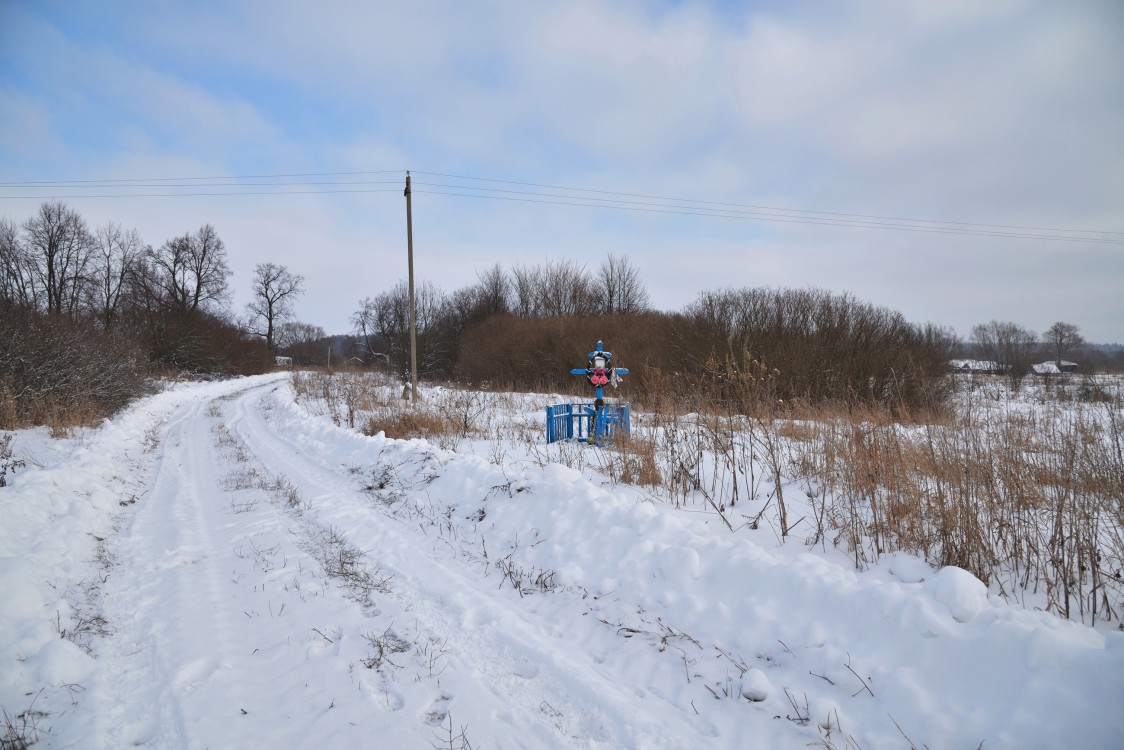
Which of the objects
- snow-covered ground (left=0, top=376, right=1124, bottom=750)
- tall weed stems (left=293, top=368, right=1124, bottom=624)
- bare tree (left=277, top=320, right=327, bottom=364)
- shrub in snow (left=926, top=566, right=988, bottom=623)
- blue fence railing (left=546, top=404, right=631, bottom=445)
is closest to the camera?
snow-covered ground (left=0, top=376, right=1124, bottom=750)

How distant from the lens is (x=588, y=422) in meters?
9.53

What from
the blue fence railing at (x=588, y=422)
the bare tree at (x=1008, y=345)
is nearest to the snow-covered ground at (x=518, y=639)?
the blue fence railing at (x=588, y=422)

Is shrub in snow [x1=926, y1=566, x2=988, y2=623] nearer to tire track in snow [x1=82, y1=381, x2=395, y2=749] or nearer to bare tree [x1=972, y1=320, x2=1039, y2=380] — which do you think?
tire track in snow [x1=82, y1=381, x2=395, y2=749]

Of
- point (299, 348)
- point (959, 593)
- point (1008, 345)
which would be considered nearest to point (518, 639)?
point (959, 593)

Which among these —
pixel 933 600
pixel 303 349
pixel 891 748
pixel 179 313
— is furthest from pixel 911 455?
pixel 303 349

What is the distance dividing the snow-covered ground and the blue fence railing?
314 cm

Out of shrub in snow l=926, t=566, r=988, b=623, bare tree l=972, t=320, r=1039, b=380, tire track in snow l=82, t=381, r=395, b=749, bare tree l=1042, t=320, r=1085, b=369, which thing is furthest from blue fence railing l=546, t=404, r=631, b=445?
bare tree l=1042, t=320, r=1085, b=369

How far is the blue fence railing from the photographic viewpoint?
8.80 m

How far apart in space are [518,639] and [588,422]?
6331mm

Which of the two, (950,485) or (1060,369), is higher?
(1060,369)

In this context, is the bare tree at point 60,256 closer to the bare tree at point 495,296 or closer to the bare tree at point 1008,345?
the bare tree at point 495,296

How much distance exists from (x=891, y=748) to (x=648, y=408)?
5970 mm

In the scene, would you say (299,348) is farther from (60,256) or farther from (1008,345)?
(1008,345)

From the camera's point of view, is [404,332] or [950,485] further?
[404,332]
